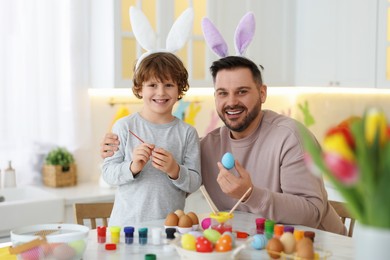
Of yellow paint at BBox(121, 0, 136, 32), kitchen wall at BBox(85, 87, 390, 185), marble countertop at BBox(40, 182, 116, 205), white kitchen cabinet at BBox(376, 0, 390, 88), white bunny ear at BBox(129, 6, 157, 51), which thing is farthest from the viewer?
kitchen wall at BBox(85, 87, 390, 185)

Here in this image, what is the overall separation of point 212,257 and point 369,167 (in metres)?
0.62

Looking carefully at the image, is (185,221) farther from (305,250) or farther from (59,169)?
(59,169)

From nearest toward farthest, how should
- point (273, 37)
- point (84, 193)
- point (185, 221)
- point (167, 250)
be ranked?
point (167, 250) < point (185, 221) < point (84, 193) < point (273, 37)

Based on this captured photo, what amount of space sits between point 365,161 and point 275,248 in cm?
65

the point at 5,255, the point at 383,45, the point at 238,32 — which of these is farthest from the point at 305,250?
the point at 383,45

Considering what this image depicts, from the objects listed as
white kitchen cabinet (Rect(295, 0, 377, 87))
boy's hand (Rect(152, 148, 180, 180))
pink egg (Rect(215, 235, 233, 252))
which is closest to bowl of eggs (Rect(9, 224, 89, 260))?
pink egg (Rect(215, 235, 233, 252))

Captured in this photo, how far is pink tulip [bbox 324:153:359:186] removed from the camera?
1035 millimetres

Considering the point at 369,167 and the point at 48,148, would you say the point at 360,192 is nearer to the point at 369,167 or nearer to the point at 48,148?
the point at 369,167

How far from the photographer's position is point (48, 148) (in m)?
3.68

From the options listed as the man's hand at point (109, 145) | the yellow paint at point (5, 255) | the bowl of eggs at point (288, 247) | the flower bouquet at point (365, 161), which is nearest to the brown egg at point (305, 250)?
the bowl of eggs at point (288, 247)

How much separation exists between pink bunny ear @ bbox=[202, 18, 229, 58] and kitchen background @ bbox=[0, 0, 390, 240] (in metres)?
1.18

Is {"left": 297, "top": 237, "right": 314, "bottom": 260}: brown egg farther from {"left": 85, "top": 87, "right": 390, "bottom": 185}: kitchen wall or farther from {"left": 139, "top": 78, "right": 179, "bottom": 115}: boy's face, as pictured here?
{"left": 85, "top": 87, "right": 390, "bottom": 185}: kitchen wall

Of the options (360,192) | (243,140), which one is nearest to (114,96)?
(243,140)

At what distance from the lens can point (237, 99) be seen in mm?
2531
